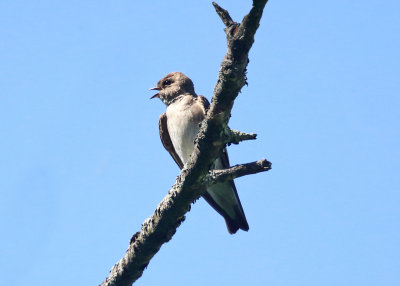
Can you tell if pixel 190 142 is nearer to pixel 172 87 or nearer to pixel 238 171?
pixel 172 87

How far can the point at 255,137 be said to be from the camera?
5.75m

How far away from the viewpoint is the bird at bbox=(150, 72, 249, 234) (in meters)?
9.59

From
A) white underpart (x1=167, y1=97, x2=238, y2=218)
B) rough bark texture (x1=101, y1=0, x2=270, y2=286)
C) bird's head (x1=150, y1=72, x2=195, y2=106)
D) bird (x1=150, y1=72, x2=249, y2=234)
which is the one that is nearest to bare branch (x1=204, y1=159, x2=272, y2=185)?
rough bark texture (x1=101, y1=0, x2=270, y2=286)

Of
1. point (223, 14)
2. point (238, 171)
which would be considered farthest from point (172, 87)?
point (223, 14)

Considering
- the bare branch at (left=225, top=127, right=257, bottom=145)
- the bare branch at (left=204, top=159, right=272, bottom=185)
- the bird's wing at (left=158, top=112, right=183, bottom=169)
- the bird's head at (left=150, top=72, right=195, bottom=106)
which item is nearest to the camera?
the bare branch at (left=204, top=159, right=272, bottom=185)

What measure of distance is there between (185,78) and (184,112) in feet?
5.04

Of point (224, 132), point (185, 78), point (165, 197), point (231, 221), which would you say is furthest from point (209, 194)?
point (224, 132)

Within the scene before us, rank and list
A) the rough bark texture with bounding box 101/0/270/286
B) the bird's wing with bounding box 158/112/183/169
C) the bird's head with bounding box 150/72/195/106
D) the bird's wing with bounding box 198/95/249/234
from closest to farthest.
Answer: the rough bark texture with bounding box 101/0/270/286 < the bird's wing with bounding box 198/95/249/234 < the bird's wing with bounding box 158/112/183/169 < the bird's head with bounding box 150/72/195/106

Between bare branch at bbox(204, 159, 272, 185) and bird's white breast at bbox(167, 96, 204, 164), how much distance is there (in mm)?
3663

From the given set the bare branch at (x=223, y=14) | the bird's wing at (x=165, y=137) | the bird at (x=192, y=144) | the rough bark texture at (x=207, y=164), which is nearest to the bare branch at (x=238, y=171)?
the rough bark texture at (x=207, y=164)

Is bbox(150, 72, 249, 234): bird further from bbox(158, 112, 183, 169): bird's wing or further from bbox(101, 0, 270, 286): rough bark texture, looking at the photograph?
bbox(101, 0, 270, 286): rough bark texture

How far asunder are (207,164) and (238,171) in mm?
309

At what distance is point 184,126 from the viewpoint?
9656 mm

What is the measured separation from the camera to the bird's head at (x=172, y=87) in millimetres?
10953
